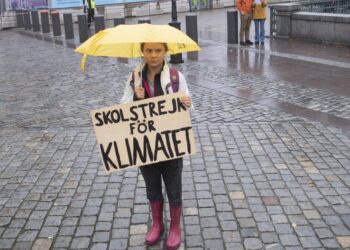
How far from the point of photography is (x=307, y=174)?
4.98 m

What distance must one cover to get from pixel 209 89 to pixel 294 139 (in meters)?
3.01

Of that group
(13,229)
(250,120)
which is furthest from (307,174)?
(13,229)

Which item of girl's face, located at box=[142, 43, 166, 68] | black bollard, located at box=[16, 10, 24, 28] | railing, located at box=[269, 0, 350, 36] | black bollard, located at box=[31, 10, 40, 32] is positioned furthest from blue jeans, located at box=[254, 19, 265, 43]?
black bollard, located at box=[16, 10, 24, 28]

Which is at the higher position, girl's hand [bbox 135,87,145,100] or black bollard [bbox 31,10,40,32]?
black bollard [bbox 31,10,40,32]

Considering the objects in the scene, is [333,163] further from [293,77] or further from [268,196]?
[293,77]

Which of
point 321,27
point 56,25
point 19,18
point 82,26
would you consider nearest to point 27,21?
point 19,18

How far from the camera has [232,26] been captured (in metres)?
13.9

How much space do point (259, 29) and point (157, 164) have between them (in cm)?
1061

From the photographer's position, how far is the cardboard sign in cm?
346

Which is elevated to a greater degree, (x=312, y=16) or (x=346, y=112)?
(x=312, y=16)

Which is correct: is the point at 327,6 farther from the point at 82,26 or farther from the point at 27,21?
the point at 27,21

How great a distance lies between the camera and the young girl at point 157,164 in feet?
11.3

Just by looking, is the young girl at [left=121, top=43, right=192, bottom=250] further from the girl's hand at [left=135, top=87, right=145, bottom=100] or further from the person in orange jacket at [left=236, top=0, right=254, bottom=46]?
the person in orange jacket at [left=236, top=0, right=254, bottom=46]

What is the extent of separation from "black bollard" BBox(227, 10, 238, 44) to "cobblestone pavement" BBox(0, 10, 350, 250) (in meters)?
5.07
